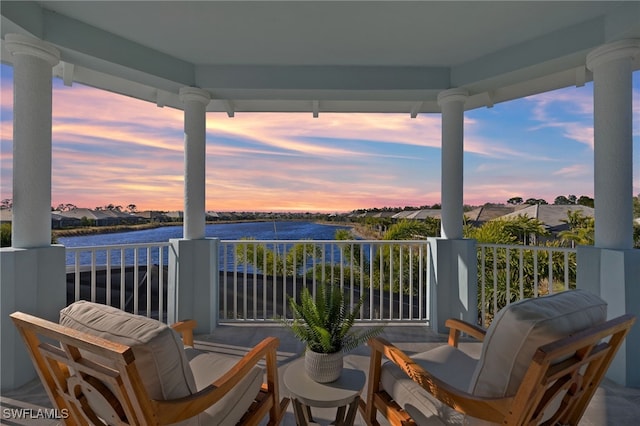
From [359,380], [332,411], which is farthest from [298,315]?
[332,411]

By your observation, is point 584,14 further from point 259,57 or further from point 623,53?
point 259,57

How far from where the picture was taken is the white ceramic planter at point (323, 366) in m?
1.63

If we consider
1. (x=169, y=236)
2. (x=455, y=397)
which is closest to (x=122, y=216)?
(x=169, y=236)

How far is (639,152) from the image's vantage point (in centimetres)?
302

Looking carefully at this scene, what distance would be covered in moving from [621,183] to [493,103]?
1.92 meters

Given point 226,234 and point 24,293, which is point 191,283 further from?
point 226,234

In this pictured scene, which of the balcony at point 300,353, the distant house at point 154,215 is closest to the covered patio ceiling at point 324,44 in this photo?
the distant house at point 154,215

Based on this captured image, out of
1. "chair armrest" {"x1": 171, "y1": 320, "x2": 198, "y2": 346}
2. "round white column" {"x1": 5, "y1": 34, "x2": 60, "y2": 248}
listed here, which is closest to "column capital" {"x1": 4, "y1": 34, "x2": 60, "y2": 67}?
"round white column" {"x1": 5, "y1": 34, "x2": 60, "y2": 248}

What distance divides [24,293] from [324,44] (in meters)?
3.34

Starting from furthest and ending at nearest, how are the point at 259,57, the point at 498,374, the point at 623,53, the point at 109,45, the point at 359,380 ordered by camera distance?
the point at 259,57 → the point at 109,45 → the point at 623,53 → the point at 359,380 → the point at 498,374

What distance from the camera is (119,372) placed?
1.06 metres

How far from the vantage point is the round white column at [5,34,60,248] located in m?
2.62

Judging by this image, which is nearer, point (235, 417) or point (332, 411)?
point (235, 417)

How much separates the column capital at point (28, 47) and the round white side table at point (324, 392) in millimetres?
3218
